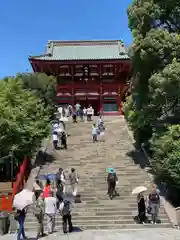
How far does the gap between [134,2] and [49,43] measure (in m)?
33.8

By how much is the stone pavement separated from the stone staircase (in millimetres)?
861

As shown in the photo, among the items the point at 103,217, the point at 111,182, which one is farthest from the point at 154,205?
the point at 111,182

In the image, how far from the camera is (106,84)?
47000mm

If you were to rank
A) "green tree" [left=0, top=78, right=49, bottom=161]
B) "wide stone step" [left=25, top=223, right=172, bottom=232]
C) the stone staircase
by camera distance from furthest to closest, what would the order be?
1. "green tree" [left=0, top=78, right=49, bottom=161]
2. the stone staircase
3. "wide stone step" [left=25, top=223, right=172, bottom=232]

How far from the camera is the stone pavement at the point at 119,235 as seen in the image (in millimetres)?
14109

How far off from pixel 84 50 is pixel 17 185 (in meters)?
36.8

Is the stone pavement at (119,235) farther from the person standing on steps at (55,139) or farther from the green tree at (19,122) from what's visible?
the person standing on steps at (55,139)

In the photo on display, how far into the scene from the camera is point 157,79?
19797 millimetres

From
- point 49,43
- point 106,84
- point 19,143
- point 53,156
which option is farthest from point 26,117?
point 49,43

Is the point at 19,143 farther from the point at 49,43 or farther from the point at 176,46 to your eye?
the point at 49,43

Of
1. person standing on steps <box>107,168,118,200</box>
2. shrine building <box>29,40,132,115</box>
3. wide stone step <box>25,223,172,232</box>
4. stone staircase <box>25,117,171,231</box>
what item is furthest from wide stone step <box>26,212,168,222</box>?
shrine building <box>29,40,132,115</box>

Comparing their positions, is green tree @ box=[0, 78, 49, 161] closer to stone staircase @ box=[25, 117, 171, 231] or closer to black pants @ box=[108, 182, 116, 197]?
stone staircase @ box=[25, 117, 171, 231]

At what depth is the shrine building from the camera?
4681cm

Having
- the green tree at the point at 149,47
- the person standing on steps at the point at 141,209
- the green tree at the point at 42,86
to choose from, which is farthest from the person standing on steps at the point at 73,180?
the green tree at the point at 42,86
